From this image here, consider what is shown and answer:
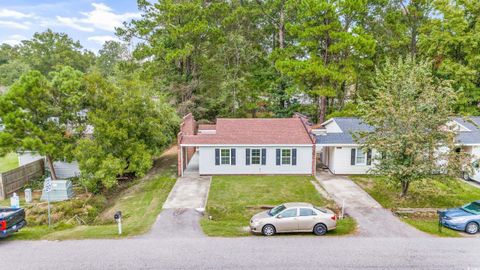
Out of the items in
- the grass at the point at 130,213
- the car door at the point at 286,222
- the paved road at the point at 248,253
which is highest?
the car door at the point at 286,222

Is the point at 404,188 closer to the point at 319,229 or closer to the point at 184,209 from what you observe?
the point at 319,229

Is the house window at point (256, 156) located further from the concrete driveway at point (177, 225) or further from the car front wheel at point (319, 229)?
the car front wheel at point (319, 229)

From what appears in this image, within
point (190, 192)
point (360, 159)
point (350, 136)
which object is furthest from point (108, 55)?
point (360, 159)

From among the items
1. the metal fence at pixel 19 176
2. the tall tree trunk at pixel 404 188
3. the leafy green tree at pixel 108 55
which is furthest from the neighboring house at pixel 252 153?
the leafy green tree at pixel 108 55

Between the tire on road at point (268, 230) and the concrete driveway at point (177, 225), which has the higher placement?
the tire on road at point (268, 230)

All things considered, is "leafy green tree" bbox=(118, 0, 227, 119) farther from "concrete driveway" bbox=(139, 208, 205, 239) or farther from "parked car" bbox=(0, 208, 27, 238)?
"parked car" bbox=(0, 208, 27, 238)
